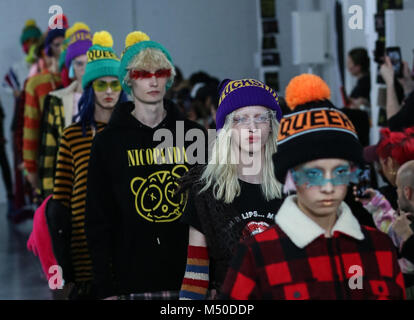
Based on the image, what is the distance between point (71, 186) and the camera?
12.6 ft

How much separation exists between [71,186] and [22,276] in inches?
125

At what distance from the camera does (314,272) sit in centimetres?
Result: 204

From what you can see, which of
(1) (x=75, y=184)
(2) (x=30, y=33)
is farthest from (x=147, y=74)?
(2) (x=30, y=33)

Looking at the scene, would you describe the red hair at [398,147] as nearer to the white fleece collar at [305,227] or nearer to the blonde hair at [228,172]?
the blonde hair at [228,172]

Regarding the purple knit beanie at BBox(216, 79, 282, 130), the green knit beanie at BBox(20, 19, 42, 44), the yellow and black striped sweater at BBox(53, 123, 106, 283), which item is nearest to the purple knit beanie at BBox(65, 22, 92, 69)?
the yellow and black striped sweater at BBox(53, 123, 106, 283)

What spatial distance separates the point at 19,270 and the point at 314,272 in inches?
213

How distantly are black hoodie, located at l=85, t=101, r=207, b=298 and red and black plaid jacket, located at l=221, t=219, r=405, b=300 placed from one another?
1.25 metres

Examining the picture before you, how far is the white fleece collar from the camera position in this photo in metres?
2.05

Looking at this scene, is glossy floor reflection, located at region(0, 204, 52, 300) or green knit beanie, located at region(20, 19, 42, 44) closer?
glossy floor reflection, located at region(0, 204, 52, 300)

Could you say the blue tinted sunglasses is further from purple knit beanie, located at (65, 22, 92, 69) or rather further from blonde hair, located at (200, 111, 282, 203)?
purple knit beanie, located at (65, 22, 92, 69)

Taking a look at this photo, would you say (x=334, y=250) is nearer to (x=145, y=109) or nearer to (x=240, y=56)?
(x=145, y=109)

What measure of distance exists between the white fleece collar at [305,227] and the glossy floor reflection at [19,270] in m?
4.03

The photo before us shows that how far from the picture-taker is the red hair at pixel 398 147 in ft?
12.4
